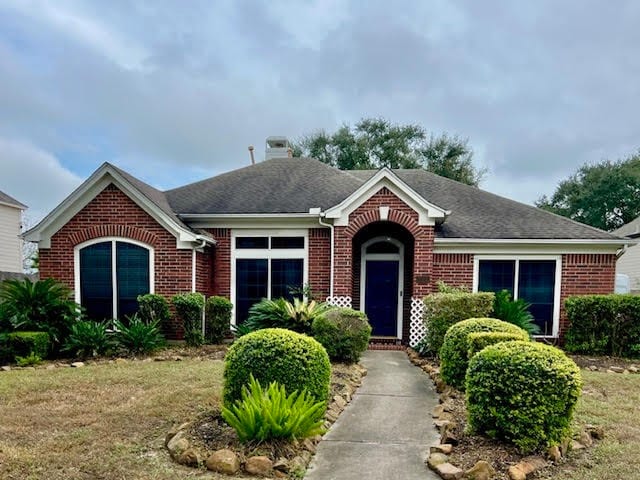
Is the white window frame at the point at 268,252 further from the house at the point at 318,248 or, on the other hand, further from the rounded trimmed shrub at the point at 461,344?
the rounded trimmed shrub at the point at 461,344

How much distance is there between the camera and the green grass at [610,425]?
376cm

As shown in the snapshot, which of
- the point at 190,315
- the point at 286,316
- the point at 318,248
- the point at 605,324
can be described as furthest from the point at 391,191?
the point at 605,324

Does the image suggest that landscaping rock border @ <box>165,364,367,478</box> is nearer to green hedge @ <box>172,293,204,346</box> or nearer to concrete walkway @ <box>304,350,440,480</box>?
concrete walkway @ <box>304,350,440,480</box>

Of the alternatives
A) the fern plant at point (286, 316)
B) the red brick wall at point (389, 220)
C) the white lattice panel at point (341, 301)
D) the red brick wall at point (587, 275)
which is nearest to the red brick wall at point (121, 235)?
the fern plant at point (286, 316)

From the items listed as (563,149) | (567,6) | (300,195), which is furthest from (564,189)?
(300,195)

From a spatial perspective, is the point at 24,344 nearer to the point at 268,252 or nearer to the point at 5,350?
the point at 5,350

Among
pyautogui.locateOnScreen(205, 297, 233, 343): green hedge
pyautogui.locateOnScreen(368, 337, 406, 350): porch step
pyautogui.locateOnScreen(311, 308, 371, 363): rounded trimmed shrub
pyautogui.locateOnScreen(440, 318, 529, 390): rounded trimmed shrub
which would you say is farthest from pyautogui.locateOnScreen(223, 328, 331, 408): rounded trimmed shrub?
pyautogui.locateOnScreen(368, 337, 406, 350): porch step

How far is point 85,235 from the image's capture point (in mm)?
10234

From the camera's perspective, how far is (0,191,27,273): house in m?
21.1

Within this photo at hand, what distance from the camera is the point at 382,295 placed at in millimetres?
11734

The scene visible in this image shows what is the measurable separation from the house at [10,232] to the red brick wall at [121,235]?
1398cm

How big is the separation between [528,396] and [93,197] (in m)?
10.2

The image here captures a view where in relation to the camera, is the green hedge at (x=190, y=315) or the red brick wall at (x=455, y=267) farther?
the red brick wall at (x=455, y=267)

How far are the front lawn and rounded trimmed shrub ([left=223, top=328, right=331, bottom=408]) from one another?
941 mm
